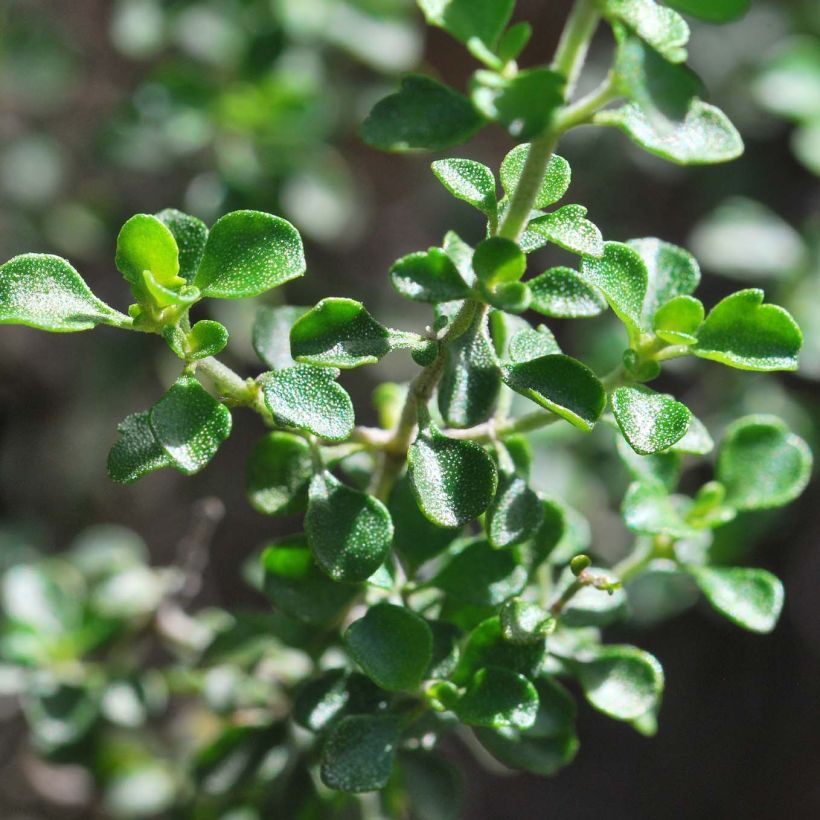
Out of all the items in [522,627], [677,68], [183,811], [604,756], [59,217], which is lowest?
[604,756]

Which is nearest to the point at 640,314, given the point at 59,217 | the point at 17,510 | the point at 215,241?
the point at 215,241

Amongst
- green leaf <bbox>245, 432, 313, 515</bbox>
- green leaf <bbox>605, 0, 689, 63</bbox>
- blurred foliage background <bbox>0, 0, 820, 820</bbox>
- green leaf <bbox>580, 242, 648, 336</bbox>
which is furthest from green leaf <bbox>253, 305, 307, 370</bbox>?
blurred foliage background <bbox>0, 0, 820, 820</bbox>

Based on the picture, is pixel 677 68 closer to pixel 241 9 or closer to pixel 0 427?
pixel 241 9

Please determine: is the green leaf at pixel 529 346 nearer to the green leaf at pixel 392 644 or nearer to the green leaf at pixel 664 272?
the green leaf at pixel 664 272

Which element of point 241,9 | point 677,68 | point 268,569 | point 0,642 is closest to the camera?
point 677,68

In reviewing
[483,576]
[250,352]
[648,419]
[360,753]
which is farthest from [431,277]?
[250,352]

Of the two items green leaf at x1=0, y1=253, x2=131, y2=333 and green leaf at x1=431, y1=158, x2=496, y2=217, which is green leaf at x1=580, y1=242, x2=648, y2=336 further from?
green leaf at x1=0, y1=253, x2=131, y2=333
